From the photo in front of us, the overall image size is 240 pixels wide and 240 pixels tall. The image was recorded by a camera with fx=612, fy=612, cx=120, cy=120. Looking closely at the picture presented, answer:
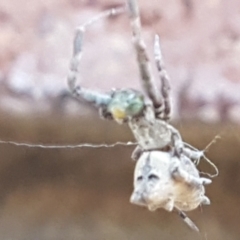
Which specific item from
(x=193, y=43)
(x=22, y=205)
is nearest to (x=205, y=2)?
(x=193, y=43)

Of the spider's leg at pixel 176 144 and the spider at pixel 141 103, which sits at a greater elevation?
the spider at pixel 141 103

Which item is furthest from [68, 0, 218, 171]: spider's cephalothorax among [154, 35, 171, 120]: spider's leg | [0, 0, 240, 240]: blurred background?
[0, 0, 240, 240]: blurred background

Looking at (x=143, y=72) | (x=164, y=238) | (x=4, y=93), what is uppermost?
(x=143, y=72)

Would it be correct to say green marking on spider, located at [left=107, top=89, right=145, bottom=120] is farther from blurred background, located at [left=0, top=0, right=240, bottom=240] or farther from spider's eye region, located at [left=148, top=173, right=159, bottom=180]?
blurred background, located at [left=0, top=0, right=240, bottom=240]

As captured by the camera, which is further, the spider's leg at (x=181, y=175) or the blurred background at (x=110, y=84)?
the blurred background at (x=110, y=84)

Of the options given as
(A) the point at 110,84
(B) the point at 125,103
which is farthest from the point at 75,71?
(A) the point at 110,84

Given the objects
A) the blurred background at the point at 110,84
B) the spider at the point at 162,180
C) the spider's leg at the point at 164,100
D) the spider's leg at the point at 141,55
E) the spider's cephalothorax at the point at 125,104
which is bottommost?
the blurred background at the point at 110,84

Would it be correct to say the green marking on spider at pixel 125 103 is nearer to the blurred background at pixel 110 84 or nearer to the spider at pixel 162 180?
the spider at pixel 162 180

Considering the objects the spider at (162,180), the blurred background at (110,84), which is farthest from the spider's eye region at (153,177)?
the blurred background at (110,84)

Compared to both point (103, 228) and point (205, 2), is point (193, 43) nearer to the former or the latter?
point (205, 2)
